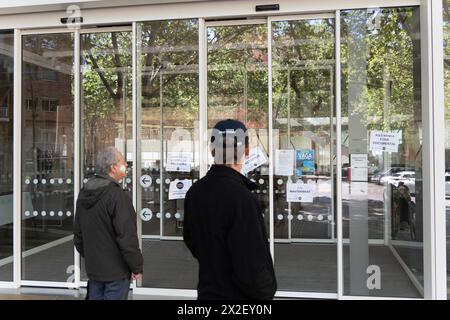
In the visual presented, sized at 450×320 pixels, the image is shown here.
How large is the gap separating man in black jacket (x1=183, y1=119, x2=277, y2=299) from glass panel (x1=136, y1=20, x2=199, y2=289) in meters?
3.40

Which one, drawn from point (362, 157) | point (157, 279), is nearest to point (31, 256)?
point (157, 279)

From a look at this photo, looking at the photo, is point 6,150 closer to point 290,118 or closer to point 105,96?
point 105,96

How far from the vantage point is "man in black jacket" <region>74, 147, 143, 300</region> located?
3.34 meters

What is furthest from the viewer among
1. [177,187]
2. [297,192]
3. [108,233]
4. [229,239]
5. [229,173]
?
[177,187]

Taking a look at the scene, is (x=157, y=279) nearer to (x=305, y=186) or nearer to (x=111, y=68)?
(x=305, y=186)

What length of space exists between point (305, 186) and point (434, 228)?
157 cm

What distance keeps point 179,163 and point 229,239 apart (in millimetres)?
3860

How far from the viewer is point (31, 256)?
20.3 feet

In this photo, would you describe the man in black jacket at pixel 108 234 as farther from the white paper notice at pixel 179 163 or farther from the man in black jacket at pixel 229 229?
the white paper notice at pixel 179 163

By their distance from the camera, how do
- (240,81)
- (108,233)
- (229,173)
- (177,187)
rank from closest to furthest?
(229,173), (108,233), (177,187), (240,81)

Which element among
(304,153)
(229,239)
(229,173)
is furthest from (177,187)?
(229,239)

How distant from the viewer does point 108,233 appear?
3.37m

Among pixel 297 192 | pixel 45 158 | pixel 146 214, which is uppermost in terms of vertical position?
pixel 45 158
